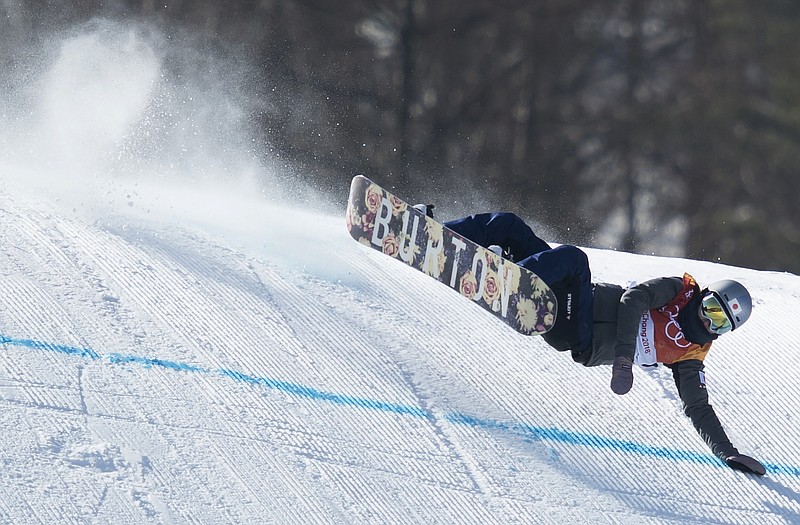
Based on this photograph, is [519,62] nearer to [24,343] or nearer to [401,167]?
[401,167]

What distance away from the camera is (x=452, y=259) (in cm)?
405

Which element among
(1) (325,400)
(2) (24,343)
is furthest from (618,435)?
(2) (24,343)

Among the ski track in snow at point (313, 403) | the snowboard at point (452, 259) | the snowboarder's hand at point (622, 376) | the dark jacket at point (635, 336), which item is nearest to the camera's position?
the ski track in snow at point (313, 403)

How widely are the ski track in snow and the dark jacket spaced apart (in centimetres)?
21

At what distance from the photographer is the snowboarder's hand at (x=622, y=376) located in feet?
11.5

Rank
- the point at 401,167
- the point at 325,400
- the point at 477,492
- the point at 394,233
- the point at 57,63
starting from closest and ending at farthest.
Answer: the point at 477,492 → the point at 325,400 → the point at 394,233 → the point at 57,63 → the point at 401,167

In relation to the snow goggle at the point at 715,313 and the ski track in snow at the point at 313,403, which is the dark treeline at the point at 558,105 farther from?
the snow goggle at the point at 715,313

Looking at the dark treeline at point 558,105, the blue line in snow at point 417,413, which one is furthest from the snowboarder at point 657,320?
the dark treeline at point 558,105

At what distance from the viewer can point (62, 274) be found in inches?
167

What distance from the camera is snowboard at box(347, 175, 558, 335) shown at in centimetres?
388

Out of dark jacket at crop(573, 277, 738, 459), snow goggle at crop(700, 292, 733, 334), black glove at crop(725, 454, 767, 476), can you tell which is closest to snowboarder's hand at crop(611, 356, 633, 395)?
dark jacket at crop(573, 277, 738, 459)

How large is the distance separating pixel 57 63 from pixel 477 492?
6.95m

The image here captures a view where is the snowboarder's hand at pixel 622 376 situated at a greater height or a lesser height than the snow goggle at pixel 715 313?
lesser

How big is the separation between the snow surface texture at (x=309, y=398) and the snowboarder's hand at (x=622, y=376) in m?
0.40
